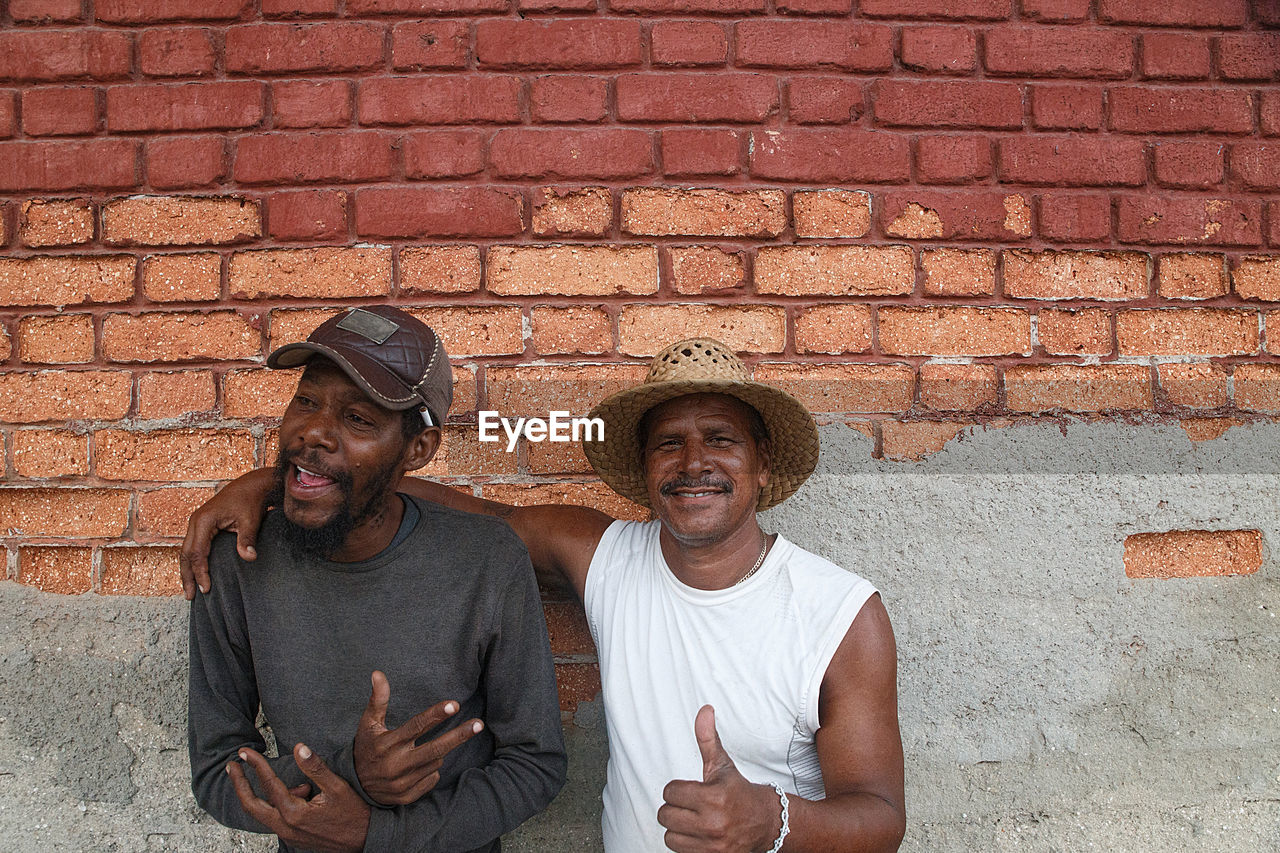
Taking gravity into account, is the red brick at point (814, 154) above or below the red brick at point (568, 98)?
below

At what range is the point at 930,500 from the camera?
7.43 feet

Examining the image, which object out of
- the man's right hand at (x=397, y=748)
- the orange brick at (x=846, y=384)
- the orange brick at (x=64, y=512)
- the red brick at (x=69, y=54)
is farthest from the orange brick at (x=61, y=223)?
the orange brick at (x=846, y=384)

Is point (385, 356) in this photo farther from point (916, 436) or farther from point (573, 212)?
point (916, 436)

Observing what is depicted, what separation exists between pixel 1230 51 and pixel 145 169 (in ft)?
9.75

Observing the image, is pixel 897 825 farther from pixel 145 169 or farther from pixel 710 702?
pixel 145 169

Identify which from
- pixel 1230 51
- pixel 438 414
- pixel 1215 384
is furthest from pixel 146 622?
pixel 1230 51

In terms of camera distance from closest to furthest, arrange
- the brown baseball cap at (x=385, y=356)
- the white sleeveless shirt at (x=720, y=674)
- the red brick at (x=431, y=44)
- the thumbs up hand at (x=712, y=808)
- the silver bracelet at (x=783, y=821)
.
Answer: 1. the thumbs up hand at (x=712, y=808)
2. the silver bracelet at (x=783, y=821)
3. the brown baseball cap at (x=385, y=356)
4. the white sleeveless shirt at (x=720, y=674)
5. the red brick at (x=431, y=44)

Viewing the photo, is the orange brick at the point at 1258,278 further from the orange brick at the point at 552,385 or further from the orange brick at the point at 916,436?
the orange brick at the point at 552,385

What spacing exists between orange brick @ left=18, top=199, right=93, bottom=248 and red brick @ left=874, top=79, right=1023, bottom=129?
216cm

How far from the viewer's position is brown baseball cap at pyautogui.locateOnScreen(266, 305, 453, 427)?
1.74 metres

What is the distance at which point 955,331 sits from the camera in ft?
7.40

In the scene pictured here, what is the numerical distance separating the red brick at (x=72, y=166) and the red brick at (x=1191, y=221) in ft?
8.89

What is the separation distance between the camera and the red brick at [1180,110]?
2.26 metres

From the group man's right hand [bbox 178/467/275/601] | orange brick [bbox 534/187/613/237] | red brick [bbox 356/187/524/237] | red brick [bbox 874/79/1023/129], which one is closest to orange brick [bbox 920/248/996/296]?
red brick [bbox 874/79/1023/129]
